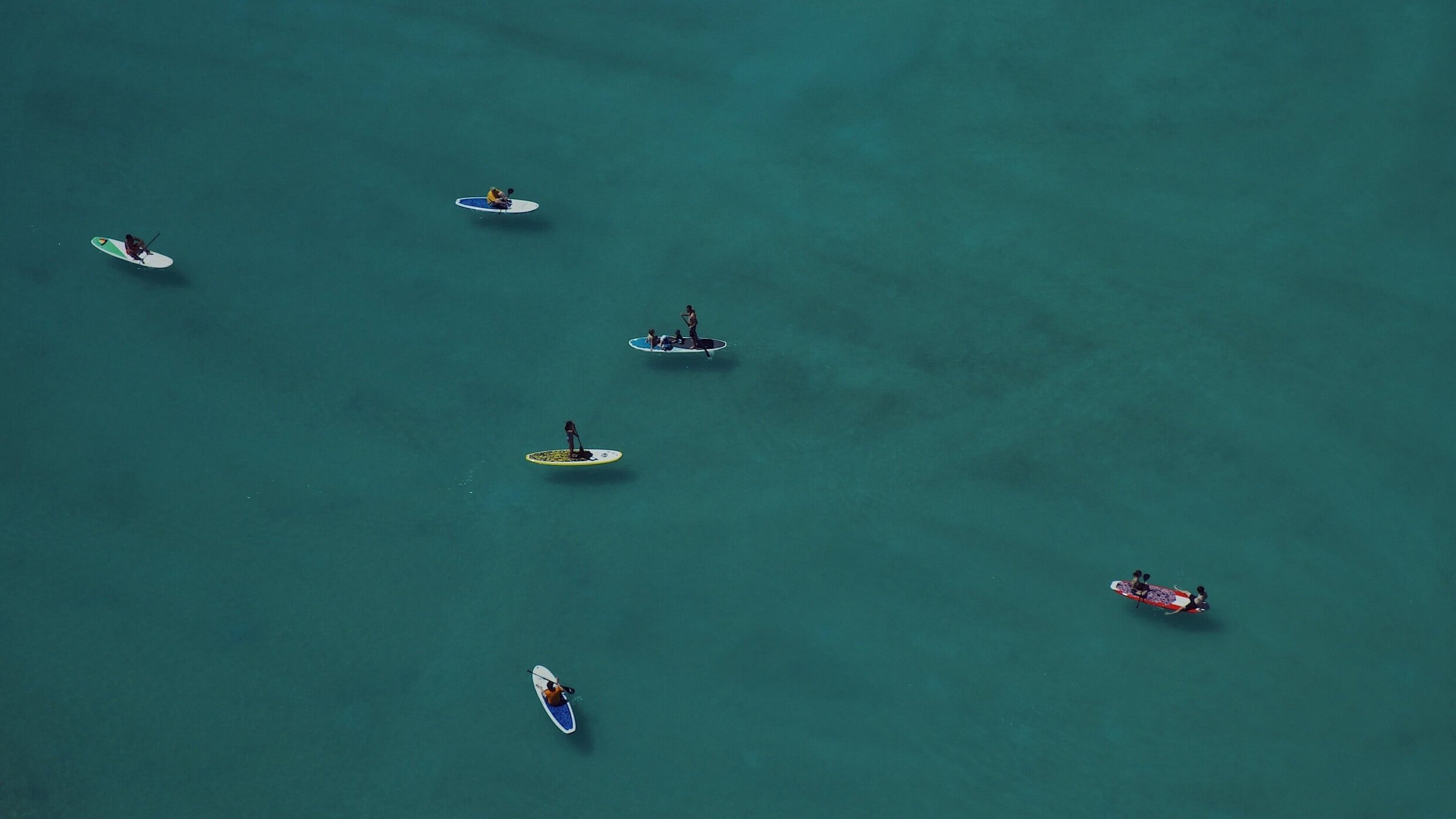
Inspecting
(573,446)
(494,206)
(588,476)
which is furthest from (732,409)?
(494,206)

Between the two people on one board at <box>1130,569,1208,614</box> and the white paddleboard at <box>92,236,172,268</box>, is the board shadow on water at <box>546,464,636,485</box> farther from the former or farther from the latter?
the white paddleboard at <box>92,236,172,268</box>

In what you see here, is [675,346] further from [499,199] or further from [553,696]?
[553,696]

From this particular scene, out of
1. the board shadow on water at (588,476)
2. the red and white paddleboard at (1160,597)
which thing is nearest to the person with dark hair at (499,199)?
the board shadow on water at (588,476)

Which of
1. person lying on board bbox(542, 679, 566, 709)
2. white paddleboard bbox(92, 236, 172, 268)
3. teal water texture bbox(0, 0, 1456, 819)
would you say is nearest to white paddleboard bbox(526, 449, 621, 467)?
teal water texture bbox(0, 0, 1456, 819)

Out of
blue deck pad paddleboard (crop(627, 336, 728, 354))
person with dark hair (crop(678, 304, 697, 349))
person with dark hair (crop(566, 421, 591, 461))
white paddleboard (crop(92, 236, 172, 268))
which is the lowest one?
person with dark hair (crop(566, 421, 591, 461))

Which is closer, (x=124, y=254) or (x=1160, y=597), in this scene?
(x=1160, y=597)
